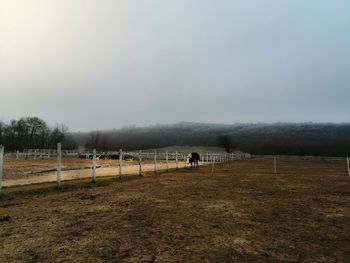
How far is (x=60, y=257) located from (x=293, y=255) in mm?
3839

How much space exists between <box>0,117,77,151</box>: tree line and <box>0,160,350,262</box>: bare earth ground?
99.1 metres

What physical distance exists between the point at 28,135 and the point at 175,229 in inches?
4340

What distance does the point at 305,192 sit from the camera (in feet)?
48.6

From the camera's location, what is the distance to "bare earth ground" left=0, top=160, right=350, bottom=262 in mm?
5926

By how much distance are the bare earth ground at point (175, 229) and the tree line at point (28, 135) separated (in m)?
99.1

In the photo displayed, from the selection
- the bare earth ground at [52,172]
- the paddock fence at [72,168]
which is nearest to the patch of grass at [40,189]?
the paddock fence at [72,168]

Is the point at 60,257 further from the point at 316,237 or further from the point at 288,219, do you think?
the point at 288,219

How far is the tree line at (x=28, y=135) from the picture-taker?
10300 centimetres

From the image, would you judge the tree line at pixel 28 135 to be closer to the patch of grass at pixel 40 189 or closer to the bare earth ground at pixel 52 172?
the bare earth ground at pixel 52 172

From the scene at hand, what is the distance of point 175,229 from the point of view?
25.3ft

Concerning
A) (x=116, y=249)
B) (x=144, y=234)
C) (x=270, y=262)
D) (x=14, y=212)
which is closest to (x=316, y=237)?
(x=270, y=262)

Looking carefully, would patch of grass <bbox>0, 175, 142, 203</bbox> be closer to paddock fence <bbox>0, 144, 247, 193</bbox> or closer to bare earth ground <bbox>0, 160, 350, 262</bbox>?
paddock fence <bbox>0, 144, 247, 193</bbox>

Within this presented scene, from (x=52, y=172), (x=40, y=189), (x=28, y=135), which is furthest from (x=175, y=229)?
(x=28, y=135)

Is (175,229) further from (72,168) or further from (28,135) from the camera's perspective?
(28,135)
